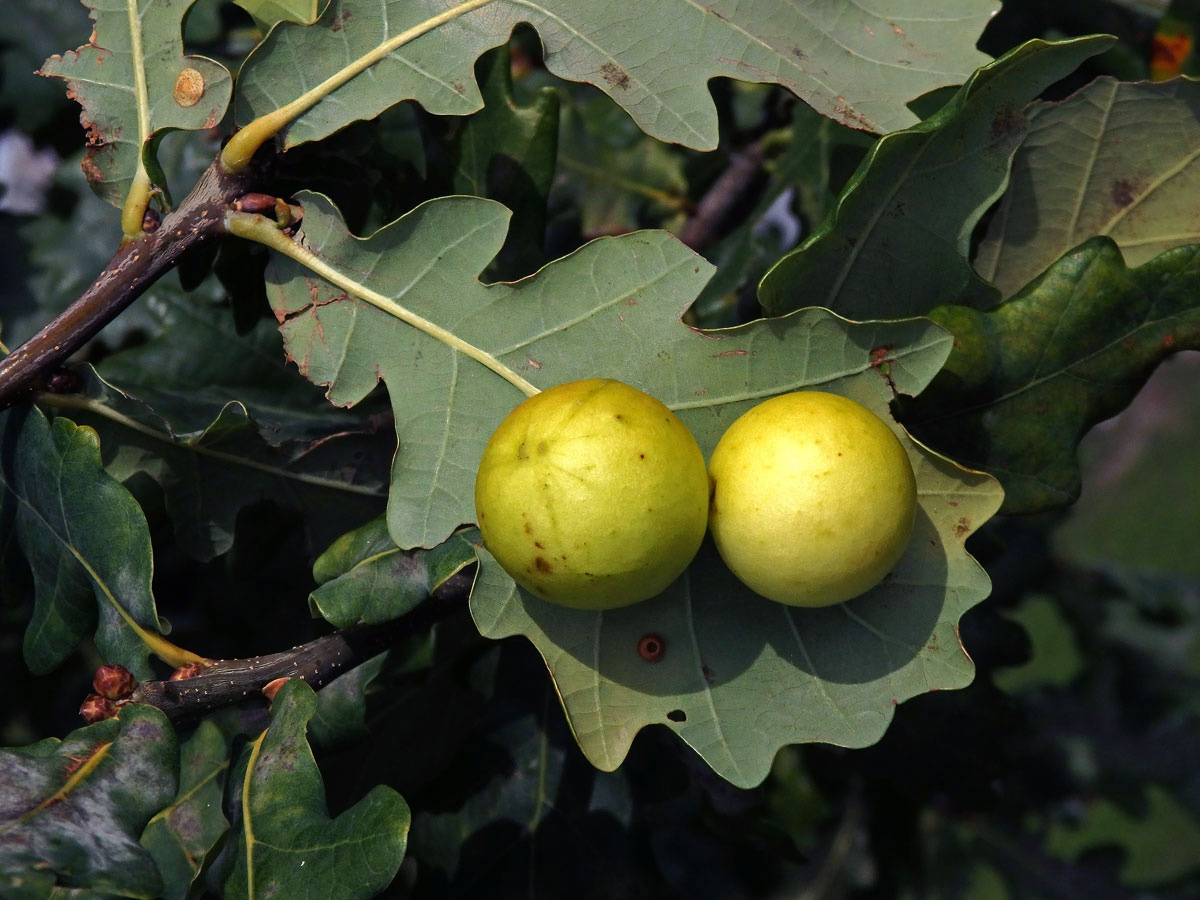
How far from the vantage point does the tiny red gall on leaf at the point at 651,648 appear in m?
1.47

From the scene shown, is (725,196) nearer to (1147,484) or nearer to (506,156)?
(506,156)

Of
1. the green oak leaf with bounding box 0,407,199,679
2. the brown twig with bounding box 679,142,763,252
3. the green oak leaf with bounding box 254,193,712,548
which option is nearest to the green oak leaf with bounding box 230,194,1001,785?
the green oak leaf with bounding box 254,193,712,548

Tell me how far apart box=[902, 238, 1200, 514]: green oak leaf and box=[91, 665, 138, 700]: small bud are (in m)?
1.18

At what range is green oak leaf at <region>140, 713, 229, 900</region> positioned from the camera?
63.2 inches

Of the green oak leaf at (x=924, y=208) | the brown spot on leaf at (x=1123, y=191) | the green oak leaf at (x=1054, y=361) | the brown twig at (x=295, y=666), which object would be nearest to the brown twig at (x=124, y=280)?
the brown twig at (x=295, y=666)

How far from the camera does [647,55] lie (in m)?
1.57

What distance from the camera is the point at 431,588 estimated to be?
149 cm

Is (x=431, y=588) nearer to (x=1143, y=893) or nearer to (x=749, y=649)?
(x=749, y=649)

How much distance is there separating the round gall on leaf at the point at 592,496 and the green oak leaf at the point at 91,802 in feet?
1.81

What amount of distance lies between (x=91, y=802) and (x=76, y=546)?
15.6 inches

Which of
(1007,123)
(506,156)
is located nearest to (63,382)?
(506,156)

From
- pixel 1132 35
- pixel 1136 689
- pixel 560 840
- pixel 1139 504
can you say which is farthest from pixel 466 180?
pixel 1139 504

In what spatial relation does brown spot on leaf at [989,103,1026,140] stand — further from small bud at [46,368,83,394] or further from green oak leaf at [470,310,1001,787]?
small bud at [46,368,83,394]

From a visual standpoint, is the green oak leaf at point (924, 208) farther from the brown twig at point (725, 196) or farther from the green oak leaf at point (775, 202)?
the brown twig at point (725, 196)
